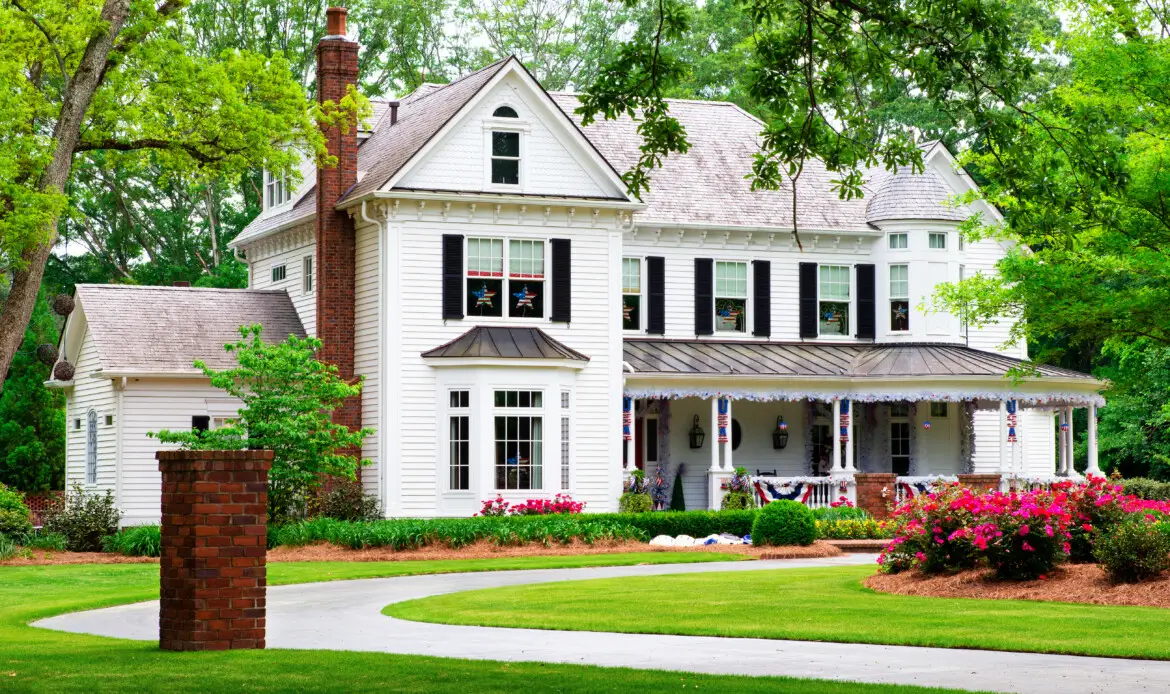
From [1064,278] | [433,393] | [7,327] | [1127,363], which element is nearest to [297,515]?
[433,393]

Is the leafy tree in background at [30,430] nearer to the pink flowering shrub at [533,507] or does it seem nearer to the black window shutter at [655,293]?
the pink flowering shrub at [533,507]

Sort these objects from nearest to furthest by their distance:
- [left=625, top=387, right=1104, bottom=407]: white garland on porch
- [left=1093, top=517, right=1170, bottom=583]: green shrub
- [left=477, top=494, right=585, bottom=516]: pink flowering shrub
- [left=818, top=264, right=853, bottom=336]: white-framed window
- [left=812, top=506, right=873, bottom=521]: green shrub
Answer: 1. [left=1093, top=517, right=1170, bottom=583]: green shrub
2. [left=477, top=494, right=585, bottom=516]: pink flowering shrub
3. [left=812, top=506, right=873, bottom=521]: green shrub
4. [left=625, top=387, right=1104, bottom=407]: white garland on porch
5. [left=818, top=264, right=853, bottom=336]: white-framed window

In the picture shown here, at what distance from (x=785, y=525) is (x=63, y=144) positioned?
1344cm

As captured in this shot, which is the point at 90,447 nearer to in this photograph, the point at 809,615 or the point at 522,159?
the point at 522,159

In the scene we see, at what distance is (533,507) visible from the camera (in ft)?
102

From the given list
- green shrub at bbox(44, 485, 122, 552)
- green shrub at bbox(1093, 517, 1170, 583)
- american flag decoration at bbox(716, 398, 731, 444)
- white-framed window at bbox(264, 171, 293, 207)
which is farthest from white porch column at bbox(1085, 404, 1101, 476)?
green shrub at bbox(44, 485, 122, 552)

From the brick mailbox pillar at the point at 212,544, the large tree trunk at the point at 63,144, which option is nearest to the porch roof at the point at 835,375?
the large tree trunk at the point at 63,144

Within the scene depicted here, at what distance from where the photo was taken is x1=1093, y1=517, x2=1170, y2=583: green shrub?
17609mm

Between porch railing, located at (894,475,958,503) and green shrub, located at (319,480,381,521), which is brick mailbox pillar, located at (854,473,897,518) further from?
green shrub, located at (319,480,381,521)

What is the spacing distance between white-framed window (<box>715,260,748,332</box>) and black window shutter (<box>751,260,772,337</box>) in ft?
0.69

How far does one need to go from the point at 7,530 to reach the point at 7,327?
25.5 ft

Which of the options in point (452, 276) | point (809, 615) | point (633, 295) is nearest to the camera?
point (809, 615)

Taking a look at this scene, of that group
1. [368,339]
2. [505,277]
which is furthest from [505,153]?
[368,339]

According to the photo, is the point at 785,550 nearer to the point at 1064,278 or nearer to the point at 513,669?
the point at 1064,278
